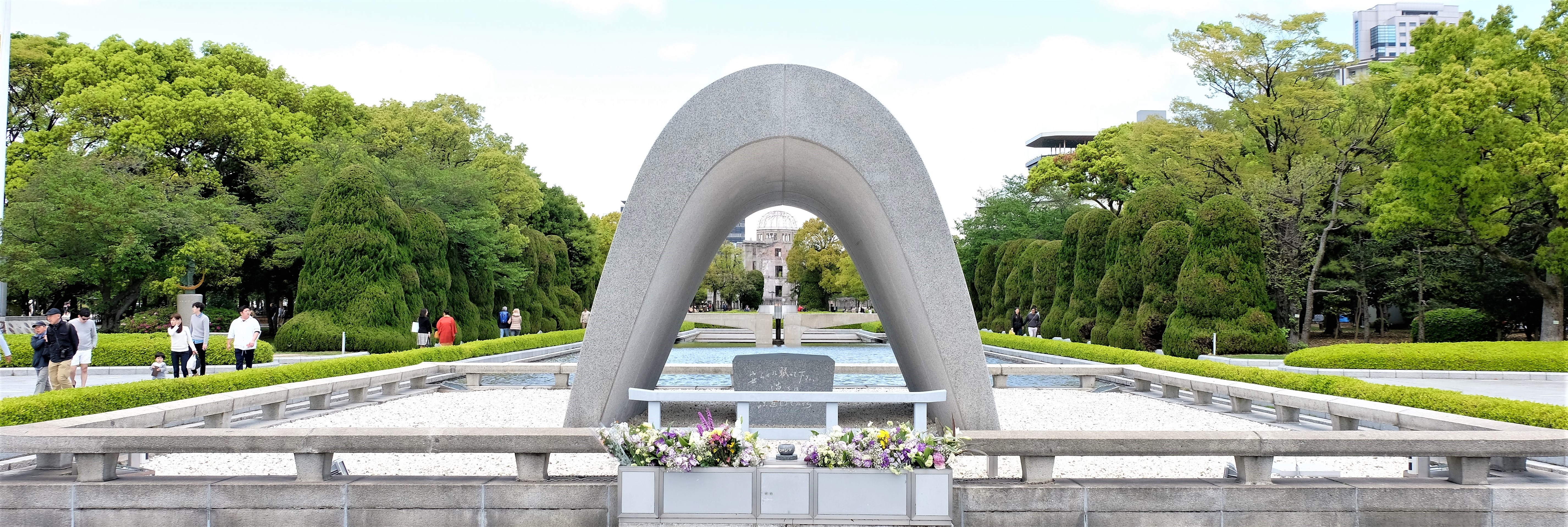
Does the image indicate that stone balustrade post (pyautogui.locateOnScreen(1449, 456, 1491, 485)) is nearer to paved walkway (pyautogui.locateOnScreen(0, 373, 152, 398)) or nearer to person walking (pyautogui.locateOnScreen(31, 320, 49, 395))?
person walking (pyautogui.locateOnScreen(31, 320, 49, 395))

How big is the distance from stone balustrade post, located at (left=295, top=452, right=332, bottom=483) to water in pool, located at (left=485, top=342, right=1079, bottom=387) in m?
1.85

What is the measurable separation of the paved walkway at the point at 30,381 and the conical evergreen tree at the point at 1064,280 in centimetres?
2287

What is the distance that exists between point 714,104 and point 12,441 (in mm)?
5071

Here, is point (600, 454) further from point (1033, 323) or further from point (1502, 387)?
point (1033, 323)

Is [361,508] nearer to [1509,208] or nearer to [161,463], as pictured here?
[161,463]

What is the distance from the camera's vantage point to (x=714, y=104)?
23.1 ft

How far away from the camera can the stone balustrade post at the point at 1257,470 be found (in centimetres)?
582

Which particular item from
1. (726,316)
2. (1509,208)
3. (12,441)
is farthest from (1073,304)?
(12,441)

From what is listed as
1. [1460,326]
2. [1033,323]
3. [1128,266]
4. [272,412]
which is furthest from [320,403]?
[1460,326]

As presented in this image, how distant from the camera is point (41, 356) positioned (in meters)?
11.2

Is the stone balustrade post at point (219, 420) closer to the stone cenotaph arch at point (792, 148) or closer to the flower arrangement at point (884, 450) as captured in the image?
the stone cenotaph arch at point (792, 148)

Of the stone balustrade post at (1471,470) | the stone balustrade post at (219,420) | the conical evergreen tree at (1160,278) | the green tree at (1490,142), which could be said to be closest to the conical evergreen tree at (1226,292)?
the conical evergreen tree at (1160,278)

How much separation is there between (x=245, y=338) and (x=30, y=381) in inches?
219

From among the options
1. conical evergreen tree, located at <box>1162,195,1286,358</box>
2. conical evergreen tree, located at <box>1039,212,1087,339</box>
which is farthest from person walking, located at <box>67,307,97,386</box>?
conical evergreen tree, located at <box>1039,212,1087,339</box>
